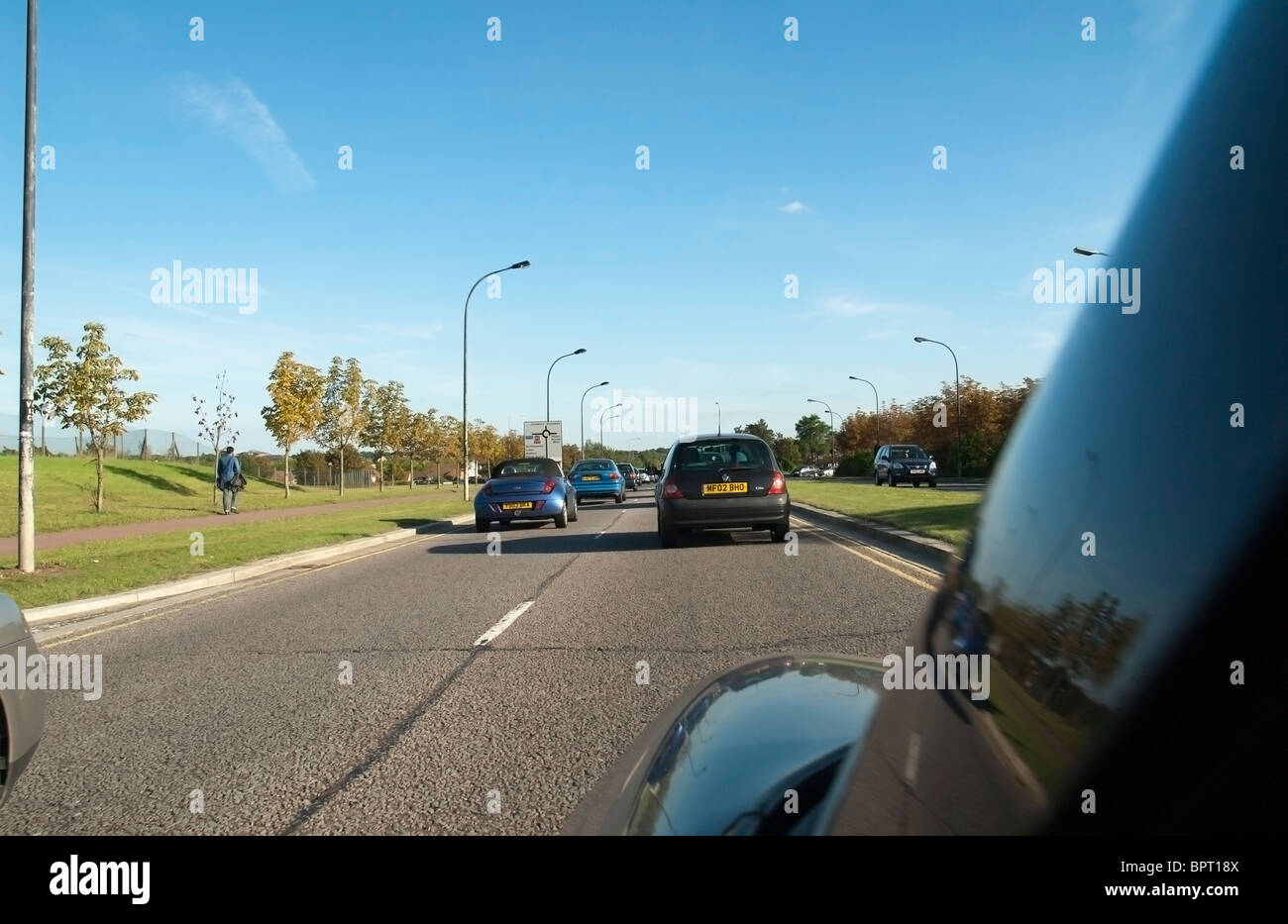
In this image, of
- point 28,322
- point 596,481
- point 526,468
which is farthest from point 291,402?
point 28,322

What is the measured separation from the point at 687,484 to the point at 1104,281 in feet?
40.5

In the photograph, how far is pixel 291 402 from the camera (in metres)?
42.3

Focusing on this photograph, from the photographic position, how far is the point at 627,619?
7.90 metres

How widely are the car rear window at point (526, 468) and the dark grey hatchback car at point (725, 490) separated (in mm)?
6329

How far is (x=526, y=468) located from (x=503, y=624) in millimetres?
12177

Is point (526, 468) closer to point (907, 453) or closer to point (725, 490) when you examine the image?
point (725, 490)

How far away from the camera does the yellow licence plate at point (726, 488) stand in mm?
13312

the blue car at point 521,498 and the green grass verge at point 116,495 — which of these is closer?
the blue car at point 521,498

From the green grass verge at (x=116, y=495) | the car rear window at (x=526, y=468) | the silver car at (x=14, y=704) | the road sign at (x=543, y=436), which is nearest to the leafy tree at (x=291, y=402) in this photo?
the green grass verge at (x=116, y=495)

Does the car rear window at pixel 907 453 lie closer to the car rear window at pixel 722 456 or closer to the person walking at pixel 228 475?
the person walking at pixel 228 475

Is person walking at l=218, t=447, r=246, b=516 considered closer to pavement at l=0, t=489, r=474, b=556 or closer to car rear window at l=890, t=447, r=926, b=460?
pavement at l=0, t=489, r=474, b=556
